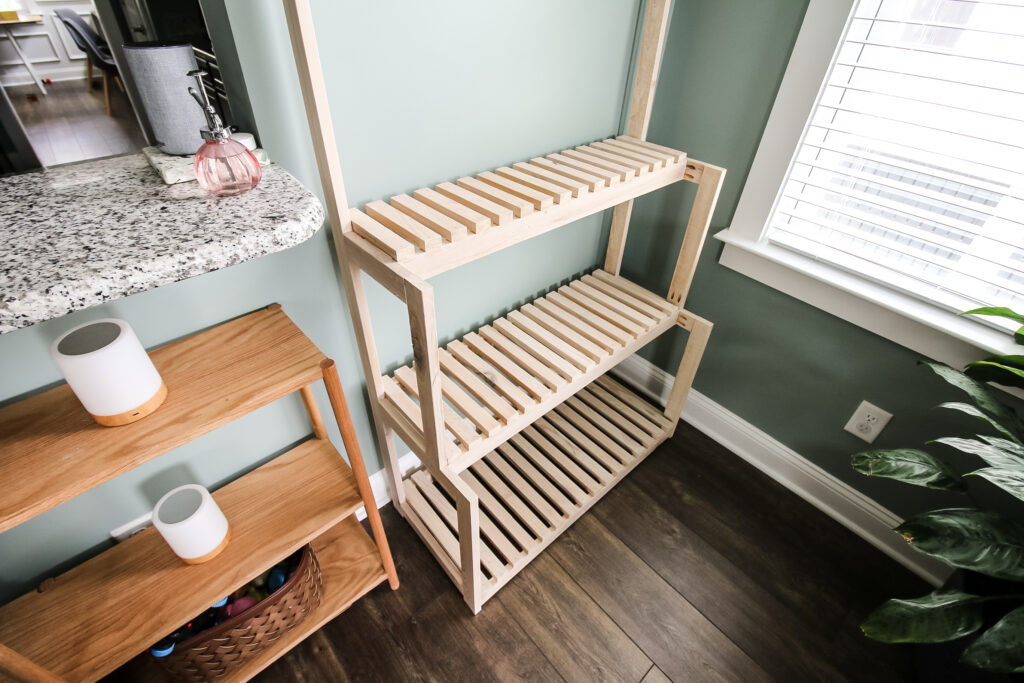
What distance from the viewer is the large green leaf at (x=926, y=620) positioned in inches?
31.2

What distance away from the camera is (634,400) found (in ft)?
5.81

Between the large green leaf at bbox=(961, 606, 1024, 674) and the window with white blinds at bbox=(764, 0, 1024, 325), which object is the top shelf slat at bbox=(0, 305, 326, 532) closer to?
the large green leaf at bbox=(961, 606, 1024, 674)

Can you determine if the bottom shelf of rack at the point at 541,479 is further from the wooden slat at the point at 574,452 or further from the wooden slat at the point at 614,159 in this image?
the wooden slat at the point at 614,159

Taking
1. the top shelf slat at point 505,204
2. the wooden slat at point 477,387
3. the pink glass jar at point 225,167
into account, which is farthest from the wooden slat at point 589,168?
the pink glass jar at point 225,167

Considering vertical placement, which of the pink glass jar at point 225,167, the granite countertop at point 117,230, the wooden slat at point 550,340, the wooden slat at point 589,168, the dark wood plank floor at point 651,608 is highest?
the pink glass jar at point 225,167

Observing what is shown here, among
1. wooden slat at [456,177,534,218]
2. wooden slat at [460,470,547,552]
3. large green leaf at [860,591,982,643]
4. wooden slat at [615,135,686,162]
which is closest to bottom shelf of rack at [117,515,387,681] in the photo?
wooden slat at [460,470,547,552]

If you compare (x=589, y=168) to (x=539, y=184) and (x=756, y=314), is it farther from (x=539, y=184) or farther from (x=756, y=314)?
(x=756, y=314)

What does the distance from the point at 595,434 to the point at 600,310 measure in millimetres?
441

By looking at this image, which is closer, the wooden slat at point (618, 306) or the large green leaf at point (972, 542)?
the large green leaf at point (972, 542)

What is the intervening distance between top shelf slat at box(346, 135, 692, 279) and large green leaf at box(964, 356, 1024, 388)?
726 mm

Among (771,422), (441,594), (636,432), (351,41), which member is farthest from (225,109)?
(771,422)

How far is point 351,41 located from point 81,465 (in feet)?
2.40

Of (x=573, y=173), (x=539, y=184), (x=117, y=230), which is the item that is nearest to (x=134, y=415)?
(x=117, y=230)

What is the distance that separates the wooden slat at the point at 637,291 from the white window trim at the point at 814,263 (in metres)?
0.21
